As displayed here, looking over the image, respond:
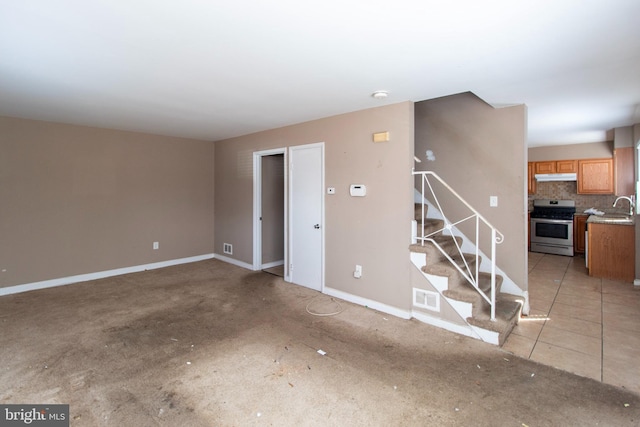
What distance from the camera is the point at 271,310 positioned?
11.8 ft

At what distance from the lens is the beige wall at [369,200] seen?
11.0ft

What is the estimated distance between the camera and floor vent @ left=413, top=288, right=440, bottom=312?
320 cm

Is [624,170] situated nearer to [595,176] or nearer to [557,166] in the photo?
[595,176]

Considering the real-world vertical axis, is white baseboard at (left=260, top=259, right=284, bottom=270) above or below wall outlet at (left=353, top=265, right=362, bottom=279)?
below

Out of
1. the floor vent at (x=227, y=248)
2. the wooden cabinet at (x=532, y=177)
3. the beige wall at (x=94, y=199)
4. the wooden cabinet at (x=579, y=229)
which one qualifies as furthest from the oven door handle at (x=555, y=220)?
the beige wall at (x=94, y=199)

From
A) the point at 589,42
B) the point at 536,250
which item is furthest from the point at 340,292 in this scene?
the point at 536,250

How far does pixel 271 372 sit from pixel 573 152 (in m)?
7.19

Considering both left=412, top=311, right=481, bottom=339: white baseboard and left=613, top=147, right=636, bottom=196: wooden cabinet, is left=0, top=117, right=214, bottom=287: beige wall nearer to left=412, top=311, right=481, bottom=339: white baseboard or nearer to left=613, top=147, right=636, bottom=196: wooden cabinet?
left=412, top=311, right=481, bottom=339: white baseboard

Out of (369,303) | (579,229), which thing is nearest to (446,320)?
(369,303)

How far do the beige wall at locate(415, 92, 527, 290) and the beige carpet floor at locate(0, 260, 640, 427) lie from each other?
145cm

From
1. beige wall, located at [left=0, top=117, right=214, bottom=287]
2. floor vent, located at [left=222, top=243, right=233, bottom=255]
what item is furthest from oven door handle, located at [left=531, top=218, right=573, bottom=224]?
beige wall, located at [left=0, top=117, right=214, bottom=287]

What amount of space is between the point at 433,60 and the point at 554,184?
6296 mm

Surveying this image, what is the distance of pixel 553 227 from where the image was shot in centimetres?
636

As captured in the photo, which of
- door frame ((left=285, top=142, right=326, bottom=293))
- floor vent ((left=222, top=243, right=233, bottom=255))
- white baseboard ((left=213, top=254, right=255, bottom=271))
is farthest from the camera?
floor vent ((left=222, top=243, right=233, bottom=255))
